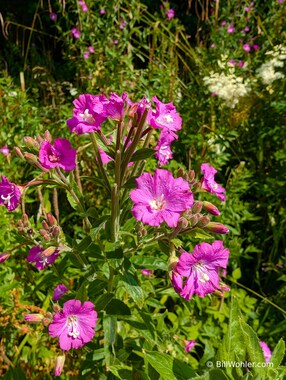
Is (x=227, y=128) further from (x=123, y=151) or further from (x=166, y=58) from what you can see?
(x=123, y=151)

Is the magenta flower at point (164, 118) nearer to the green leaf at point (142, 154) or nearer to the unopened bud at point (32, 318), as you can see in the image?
the green leaf at point (142, 154)

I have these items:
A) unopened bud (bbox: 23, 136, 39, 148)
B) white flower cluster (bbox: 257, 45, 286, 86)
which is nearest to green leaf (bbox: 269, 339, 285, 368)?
unopened bud (bbox: 23, 136, 39, 148)

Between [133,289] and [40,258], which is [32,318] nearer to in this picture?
[40,258]

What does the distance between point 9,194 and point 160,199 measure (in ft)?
1.52

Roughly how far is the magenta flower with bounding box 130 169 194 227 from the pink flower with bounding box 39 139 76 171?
21 centimetres

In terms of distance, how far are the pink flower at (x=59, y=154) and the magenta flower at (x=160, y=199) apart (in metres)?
0.21

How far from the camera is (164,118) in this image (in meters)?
1.36

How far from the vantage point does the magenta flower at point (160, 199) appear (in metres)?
1.14

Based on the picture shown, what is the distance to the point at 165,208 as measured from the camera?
1.16m

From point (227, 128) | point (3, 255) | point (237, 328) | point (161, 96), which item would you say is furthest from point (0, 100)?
point (237, 328)

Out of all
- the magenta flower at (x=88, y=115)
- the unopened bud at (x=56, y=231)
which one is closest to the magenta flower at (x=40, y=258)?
the unopened bud at (x=56, y=231)

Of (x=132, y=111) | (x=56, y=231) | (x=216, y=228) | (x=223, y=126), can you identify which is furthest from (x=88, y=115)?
(x=223, y=126)

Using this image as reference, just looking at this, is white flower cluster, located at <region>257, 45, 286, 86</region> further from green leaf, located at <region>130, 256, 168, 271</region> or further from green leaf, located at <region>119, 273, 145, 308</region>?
green leaf, located at <region>119, 273, 145, 308</region>

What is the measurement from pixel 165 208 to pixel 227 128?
2.16 m
